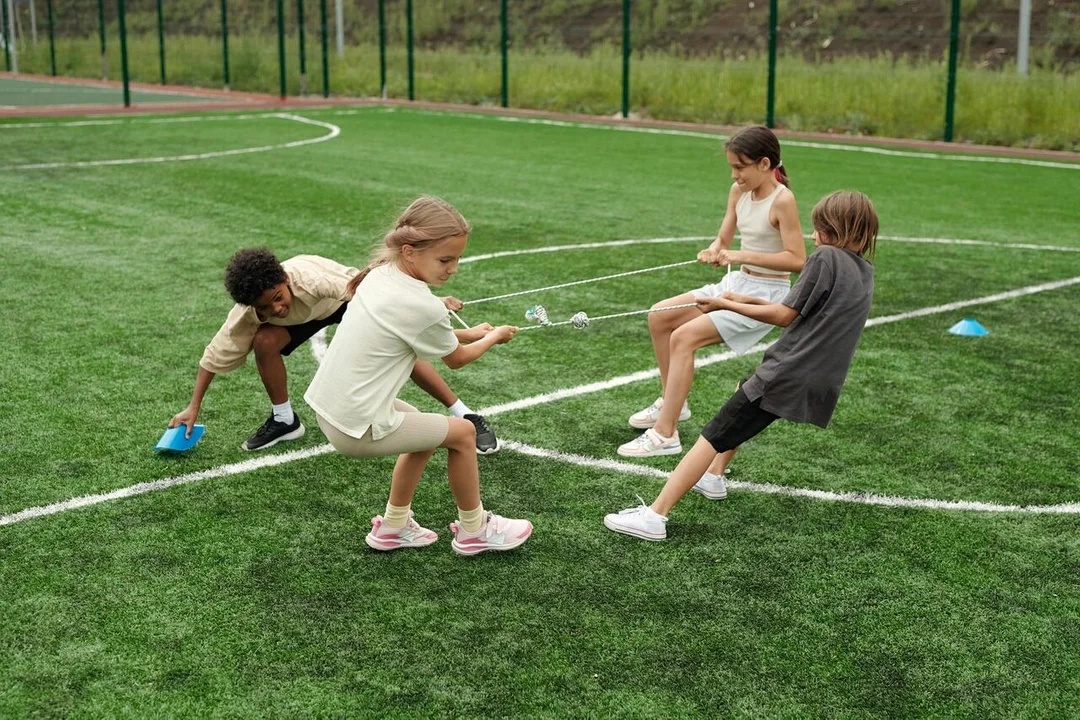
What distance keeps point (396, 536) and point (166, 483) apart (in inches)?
48.7

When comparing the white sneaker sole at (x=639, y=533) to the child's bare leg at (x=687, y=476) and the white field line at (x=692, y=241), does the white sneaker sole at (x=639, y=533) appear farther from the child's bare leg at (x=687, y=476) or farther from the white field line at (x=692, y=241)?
the white field line at (x=692, y=241)

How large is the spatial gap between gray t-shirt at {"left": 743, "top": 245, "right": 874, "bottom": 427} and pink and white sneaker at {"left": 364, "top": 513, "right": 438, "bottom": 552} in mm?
1360

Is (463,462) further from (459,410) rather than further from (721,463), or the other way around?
(459,410)

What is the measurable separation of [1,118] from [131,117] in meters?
2.09

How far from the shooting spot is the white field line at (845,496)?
5.18 meters

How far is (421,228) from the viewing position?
168 inches

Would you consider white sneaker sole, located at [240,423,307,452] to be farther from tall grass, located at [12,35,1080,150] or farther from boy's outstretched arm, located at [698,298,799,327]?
tall grass, located at [12,35,1080,150]

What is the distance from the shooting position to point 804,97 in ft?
69.5

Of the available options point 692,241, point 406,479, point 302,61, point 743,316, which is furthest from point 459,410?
point 302,61

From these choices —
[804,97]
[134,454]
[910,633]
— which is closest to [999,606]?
[910,633]

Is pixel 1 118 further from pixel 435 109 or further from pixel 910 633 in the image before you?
pixel 910 633

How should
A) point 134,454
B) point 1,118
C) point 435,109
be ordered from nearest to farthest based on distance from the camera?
point 134,454 → point 1,118 → point 435,109

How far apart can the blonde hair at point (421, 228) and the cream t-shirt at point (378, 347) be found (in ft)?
0.29

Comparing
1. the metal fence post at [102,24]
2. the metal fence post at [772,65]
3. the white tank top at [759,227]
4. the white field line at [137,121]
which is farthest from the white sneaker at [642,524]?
the metal fence post at [102,24]
